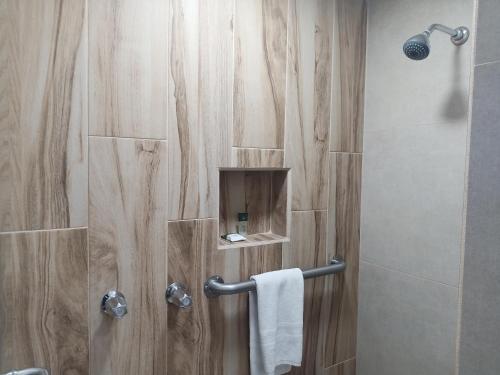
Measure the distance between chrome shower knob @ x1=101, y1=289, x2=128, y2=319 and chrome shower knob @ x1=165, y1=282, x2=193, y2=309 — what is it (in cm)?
13

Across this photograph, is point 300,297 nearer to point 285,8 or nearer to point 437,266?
point 437,266

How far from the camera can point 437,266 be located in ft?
3.92

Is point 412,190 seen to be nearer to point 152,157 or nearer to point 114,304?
point 152,157

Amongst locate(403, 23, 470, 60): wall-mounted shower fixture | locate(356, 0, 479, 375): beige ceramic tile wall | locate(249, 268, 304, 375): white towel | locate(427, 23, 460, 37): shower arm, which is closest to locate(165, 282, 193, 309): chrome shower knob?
locate(249, 268, 304, 375): white towel

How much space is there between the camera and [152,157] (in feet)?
3.19

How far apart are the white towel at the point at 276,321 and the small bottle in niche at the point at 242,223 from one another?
0.22 m

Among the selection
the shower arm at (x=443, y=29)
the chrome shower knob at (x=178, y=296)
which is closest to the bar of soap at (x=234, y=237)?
the chrome shower knob at (x=178, y=296)

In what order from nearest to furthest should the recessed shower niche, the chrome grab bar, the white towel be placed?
the chrome grab bar < the white towel < the recessed shower niche

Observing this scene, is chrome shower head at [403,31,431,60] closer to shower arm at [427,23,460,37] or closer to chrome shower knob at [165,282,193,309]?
shower arm at [427,23,460,37]

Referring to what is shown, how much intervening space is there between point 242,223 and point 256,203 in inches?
4.0

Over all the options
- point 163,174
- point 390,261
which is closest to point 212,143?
point 163,174

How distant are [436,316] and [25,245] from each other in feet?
4.48

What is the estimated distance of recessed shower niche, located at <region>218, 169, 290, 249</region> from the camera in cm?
124

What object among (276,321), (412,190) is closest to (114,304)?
(276,321)
